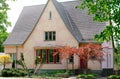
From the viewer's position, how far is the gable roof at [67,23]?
145 feet

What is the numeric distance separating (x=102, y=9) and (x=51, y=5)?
102 ft

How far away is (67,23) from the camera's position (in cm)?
4491

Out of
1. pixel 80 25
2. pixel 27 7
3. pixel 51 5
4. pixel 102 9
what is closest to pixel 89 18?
pixel 80 25

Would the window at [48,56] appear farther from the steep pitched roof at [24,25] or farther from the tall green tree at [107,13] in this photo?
the tall green tree at [107,13]

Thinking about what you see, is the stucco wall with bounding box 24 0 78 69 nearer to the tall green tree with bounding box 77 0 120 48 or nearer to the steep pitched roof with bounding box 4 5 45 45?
the steep pitched roof with bounding box 4 5 45 45

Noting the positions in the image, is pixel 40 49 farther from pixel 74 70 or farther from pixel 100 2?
pixel 100 2

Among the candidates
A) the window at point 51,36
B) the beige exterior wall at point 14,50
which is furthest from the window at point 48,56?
the beige exterior wall at point 14,50

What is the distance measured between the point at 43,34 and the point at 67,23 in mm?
3570

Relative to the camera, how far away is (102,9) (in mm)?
14133

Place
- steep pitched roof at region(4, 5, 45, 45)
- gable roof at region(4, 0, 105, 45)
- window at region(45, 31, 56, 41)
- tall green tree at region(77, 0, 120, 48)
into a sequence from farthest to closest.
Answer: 1. steep pitched roof at region(4, 5, 45, 45)
2. window at region(45, 31, 56, 41)
3. gable roof at region(4, 0, 105, 45)
4. tall green tree at region(77, 0, 120, 48)

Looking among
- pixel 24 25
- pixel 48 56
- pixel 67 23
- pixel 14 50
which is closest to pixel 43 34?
pixel 48 56

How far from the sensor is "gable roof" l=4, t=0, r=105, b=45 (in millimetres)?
44062

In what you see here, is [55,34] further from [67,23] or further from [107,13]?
[107,13]

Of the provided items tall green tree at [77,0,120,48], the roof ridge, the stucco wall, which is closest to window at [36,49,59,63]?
the stucco wall
